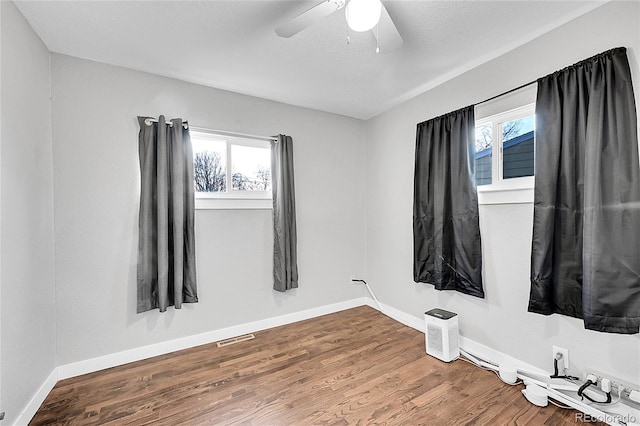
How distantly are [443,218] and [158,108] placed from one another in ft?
9.50

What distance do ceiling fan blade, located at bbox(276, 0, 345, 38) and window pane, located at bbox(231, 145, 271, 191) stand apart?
1524 millimetres

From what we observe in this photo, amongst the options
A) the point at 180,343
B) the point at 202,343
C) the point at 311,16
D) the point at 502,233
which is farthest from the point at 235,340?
the point at 311,16

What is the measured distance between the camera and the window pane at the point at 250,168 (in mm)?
2910

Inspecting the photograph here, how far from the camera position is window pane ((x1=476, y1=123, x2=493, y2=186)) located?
2344 millimetres

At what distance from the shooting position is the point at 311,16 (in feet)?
4.81

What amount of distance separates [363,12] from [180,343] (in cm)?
299

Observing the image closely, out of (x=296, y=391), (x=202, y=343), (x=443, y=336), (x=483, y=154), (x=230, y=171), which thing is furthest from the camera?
(x=230, y=171)

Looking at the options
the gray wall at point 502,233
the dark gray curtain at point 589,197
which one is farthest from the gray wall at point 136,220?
the dark gray curtain at point 589,197

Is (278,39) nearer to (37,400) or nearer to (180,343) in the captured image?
(180,343)

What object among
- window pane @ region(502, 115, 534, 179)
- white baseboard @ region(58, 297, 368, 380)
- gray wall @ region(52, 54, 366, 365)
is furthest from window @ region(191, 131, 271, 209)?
window pane @ region(502, 115, 534, 179)

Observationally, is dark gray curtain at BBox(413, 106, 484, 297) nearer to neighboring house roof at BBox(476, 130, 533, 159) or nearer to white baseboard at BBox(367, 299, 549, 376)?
neighboring house roof at BBox(476, 130, 533, 159)

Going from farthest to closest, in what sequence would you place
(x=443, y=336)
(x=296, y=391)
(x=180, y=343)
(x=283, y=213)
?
1. (x=283, y=213)
2. (x=180, y=343)
3. (x=443, y=336)
4. (x=296, y=391)

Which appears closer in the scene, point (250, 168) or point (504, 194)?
point (504, 194)

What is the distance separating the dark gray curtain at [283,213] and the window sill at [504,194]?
1892 mm
